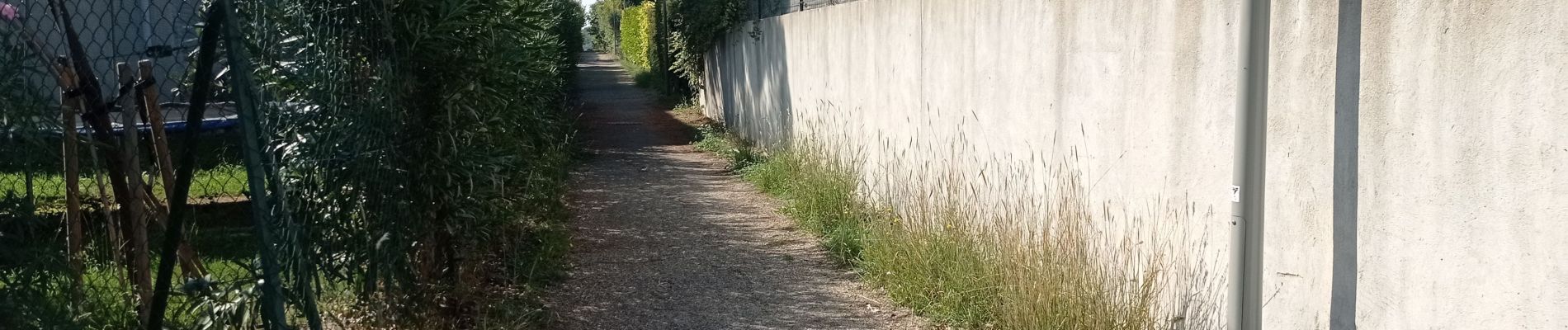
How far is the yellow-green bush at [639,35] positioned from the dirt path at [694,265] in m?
14.3

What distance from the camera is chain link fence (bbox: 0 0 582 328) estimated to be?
10.3ft

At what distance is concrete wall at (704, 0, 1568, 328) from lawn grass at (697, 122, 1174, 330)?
165 millimetres

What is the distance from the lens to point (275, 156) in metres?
3.91

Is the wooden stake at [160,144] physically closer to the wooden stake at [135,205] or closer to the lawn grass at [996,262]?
the wooden stake at [135,205]

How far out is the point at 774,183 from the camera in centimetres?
894

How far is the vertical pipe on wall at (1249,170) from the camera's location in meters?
3.24

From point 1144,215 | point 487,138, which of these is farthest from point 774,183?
point 1144,215

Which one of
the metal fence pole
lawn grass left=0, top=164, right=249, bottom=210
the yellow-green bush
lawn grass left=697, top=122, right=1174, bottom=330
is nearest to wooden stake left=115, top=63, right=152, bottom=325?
lawn grass left=0, top=164, right=249, bottom=210

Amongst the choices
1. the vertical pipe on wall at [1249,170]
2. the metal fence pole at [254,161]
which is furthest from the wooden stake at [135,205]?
the vertical pipe on wall at [1249,170]

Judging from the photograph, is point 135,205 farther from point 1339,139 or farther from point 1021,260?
point 1339,139

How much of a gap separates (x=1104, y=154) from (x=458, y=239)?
2.57m

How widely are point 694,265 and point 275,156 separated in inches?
110

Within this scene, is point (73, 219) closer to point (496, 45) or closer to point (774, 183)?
point (496, 45)

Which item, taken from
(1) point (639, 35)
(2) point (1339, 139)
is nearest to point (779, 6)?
(2) point (1339, 139)
